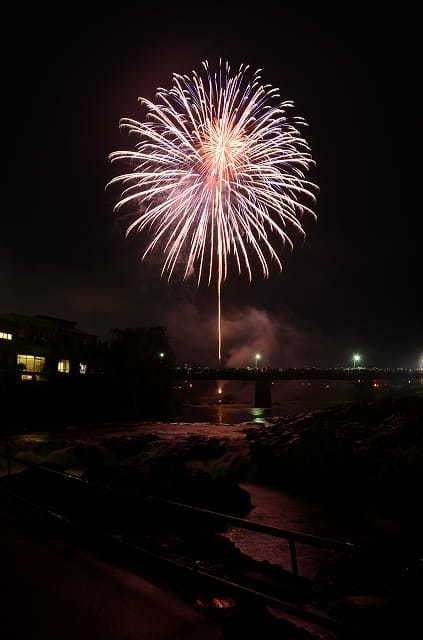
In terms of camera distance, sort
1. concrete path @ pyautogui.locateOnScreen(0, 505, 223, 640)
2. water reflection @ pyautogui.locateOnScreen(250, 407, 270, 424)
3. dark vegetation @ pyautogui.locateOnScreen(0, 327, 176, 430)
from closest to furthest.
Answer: concrete path @ pyautogui.locateOnScreen(0, 505, 223, 640), dark vegetation @ pyautogui.locateOnScreen(0, 327, 176, 430), water reflection @ pyautogui.locateOnScreen(250, 407, 270, 424)

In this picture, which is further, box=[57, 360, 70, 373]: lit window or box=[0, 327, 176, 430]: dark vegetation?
box=[57, 360, 70, 373]: lit window

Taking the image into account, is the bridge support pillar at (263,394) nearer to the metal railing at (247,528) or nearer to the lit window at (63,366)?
the lit window at (63,366)

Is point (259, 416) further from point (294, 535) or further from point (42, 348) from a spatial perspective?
point (294, 535)

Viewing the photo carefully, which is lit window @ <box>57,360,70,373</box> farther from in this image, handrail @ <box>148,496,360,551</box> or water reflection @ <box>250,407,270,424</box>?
handrail @ <box>148,496,360,551</box>

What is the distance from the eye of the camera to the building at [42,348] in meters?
73.2

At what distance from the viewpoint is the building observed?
73188 mm

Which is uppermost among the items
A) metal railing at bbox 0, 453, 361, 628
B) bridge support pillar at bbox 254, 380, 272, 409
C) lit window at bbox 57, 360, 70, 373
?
lit window at bbox 57, 360, 70, 373

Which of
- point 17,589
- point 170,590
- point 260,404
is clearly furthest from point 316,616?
point 260,404

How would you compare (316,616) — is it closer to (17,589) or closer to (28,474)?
(17,589)

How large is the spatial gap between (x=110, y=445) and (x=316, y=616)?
103ft

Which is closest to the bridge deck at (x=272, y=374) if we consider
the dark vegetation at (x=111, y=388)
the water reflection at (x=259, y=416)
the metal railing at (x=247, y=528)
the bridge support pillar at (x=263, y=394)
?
the bridge support pillar at (x=263, y=394)

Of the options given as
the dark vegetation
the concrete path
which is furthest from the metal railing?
the dark vegetation

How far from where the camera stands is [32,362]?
77688 mm

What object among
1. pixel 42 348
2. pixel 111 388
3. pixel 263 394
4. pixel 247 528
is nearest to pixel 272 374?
pixel 263 394
